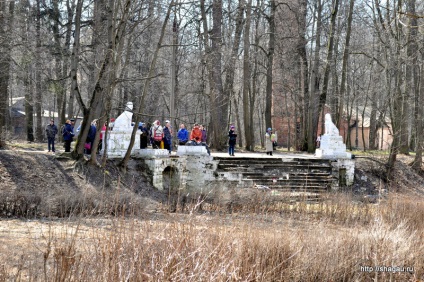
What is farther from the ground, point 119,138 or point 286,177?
point 119,138

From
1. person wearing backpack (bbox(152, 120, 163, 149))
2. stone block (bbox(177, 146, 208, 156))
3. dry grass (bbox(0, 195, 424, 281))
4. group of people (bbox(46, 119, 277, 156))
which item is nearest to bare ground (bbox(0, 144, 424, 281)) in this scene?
dry grass (bbox(0, 195, 424, 281))

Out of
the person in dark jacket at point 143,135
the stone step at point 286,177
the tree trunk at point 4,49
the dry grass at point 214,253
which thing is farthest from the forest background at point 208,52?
the dry grass at point 214,253

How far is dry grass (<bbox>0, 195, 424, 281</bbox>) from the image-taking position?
5051 millimetres

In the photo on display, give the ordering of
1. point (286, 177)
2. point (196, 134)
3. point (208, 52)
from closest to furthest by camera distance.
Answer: point (286, 177) → point (196, 134) → point (208, 52)

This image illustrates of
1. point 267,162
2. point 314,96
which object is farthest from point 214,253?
point 314,96

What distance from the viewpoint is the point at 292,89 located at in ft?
99.5

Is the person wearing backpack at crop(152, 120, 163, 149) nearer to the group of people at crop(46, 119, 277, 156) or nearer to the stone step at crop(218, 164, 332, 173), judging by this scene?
the group of people at crop(46, 119, 277, 156)

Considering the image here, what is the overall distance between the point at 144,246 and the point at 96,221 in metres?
3.49

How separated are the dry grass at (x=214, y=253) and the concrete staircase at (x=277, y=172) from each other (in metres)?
9.73

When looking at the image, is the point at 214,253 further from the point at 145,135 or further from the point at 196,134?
the point at 196,134

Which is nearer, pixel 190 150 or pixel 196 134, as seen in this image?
pixel 190 150

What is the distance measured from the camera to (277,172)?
1880 cm

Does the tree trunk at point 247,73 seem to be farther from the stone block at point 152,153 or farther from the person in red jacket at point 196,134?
the stone block at point 152,153

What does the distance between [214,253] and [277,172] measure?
13509 millimetres
